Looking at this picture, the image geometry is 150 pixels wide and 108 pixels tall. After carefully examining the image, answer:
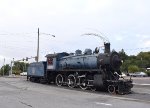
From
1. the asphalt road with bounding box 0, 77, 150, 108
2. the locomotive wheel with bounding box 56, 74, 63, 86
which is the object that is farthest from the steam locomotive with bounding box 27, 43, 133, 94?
the asphalt road with bounding box 0, 77, 150, 108

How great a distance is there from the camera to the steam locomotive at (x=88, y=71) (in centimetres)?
2469

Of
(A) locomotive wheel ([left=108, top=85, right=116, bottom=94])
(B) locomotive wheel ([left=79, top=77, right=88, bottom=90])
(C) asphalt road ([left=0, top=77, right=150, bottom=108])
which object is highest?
(B) locomotive wheel ([left=79, top=77, right=88, bottom=90])

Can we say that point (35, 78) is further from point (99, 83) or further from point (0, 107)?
point (0, 107)

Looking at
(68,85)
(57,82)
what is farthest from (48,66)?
(68,85)

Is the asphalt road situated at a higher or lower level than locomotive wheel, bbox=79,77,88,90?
lower

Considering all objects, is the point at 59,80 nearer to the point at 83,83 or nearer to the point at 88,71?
the point at 83,83

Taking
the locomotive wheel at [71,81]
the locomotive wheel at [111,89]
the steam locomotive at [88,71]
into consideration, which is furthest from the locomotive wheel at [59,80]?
the locomotive wheel at [111,89]

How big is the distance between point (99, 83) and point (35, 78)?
14.8m

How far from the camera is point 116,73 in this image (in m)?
26.3

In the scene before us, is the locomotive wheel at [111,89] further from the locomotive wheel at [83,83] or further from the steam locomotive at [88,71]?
the locomotive wheel at [83,83]

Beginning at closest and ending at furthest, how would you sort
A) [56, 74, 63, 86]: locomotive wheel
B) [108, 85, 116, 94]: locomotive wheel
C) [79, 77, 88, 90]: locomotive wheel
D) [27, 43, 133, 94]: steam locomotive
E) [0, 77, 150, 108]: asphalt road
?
[0, 77, 150, 108]: asphalt road
[108, 85, 116, 94]: locomotive wheel
[27, 43, 133, 94]: steam locomotive
[79, 77, 88, 90]: locomotive wheel
[56, 74, 63, 86]: locomotive wheel

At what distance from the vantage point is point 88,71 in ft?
89.5

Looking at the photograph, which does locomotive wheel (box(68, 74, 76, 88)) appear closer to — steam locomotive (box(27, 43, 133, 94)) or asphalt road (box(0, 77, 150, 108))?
steam locomotive (box(27, 43, 133, 94))

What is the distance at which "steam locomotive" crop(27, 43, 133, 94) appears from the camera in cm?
2469
